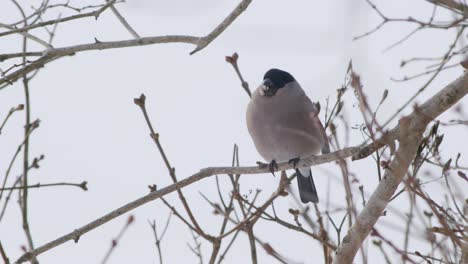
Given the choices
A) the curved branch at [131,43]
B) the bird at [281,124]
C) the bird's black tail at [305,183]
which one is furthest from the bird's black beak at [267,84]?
the curved branch at [131,43]

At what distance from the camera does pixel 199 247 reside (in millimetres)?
4031

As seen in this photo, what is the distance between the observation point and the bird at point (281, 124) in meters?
5.36

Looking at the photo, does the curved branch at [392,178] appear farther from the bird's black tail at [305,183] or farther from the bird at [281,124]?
the bird's black tail at [305,183]

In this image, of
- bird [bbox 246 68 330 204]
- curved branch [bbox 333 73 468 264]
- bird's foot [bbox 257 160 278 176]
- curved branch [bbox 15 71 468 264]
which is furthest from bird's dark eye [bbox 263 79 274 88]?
curved branch [bbox 333 73 468 264]

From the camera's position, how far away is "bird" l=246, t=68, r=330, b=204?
5.36 m

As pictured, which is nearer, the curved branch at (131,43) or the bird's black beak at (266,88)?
the curved branch at (131,43)

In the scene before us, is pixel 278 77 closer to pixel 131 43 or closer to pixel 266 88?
pixel 266 88

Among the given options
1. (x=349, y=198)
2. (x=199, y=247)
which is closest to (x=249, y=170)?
(x=199, y=247)

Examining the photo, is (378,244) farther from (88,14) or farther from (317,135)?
(317,135)

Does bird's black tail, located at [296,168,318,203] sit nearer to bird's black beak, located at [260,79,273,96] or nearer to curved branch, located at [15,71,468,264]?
bird's black beak, located at [260,79,273,96]

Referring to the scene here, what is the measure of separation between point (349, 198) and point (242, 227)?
151cm

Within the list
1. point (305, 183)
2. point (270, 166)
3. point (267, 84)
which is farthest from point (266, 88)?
point (270, 166)

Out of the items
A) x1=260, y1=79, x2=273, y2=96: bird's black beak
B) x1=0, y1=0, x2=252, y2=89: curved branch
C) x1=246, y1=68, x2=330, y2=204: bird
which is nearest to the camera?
x1=0, y1=0, x2=252, y2=89: curved branch

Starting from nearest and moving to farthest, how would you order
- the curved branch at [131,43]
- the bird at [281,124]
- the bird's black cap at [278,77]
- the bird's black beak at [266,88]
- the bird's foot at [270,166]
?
the curved branch at [131,43]
the bird's foot at [270,166]
the bird at [281,124]
the bird's black beak at [266,88]
the bird's black cap at [278,77]
